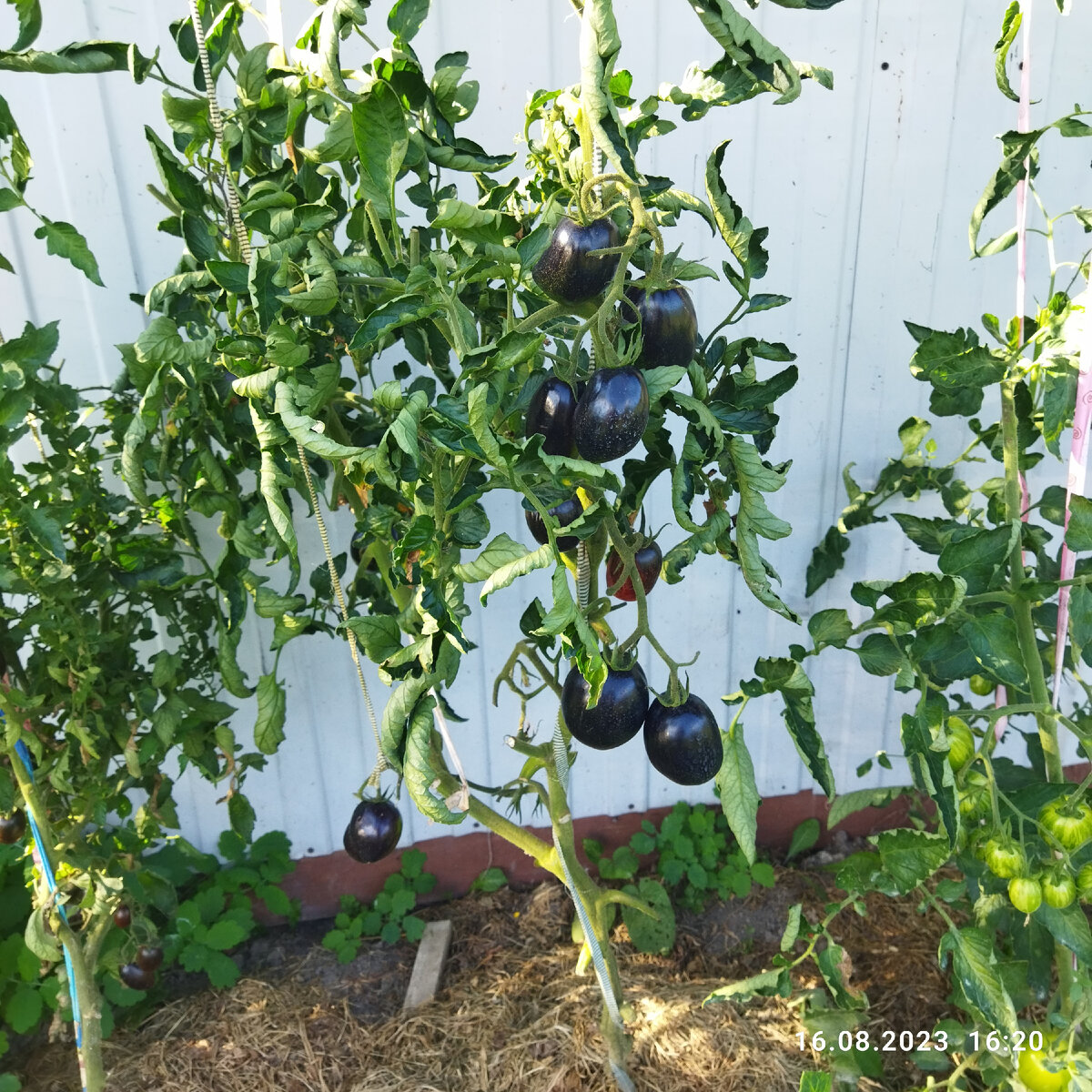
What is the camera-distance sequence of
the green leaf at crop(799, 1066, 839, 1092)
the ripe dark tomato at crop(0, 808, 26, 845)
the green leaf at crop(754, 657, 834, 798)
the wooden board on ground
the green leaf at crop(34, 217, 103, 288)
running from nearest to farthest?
the green leaf at crop(754, 657, 834, 798) → the green leaf at crop(34, 217, 103, 288) → the green leaf at crop(799, 1066, 839, 1092) → the ripe dark tomato at crop(0, 808, 26, 845) → the wooden board on ground

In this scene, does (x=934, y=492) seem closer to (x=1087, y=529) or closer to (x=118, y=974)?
(x=1087, y=529)

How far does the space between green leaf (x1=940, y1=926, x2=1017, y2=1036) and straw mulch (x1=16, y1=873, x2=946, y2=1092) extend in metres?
0.59

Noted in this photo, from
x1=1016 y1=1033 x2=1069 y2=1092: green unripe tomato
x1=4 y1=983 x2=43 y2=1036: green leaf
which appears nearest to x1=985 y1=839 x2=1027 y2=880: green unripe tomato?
x1=1016 y1=1033 x2=1069 y2=1092: green unripe tomato

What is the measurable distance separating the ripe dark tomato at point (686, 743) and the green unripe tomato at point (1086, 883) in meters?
0.55

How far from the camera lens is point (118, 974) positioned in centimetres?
166

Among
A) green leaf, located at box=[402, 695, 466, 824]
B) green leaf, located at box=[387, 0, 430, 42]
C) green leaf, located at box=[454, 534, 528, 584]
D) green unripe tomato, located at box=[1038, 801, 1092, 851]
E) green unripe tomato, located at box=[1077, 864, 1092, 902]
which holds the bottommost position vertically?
green unripe tomato, located at box=[1077, 864, 1092, 902]

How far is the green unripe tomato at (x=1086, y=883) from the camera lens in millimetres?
1188

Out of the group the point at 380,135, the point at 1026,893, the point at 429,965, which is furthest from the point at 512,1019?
the point at 380,135

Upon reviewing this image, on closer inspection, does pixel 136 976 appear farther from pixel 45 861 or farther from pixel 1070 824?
pixel 1070 824

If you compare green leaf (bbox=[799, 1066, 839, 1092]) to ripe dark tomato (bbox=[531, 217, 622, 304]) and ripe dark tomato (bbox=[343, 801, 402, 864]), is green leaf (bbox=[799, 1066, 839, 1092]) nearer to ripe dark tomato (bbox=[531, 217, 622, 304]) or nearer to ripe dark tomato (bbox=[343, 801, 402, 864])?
ripe dark tomato (bbox=[343, 801, 402, 864])

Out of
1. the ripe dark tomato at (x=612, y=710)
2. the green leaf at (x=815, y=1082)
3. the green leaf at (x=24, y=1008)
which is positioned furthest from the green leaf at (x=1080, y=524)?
the green leaf at (x=24, y=1008)

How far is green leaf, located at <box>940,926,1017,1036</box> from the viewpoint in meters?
1.17

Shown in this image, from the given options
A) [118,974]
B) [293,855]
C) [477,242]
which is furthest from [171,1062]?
[477,242]

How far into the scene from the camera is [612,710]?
108 centimetres
